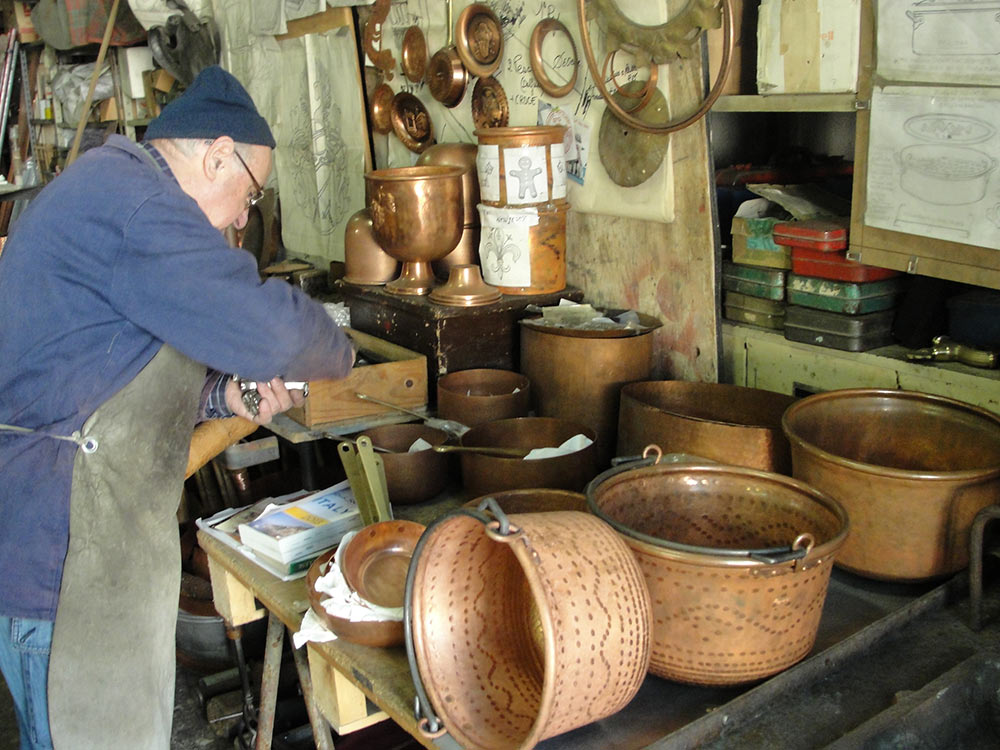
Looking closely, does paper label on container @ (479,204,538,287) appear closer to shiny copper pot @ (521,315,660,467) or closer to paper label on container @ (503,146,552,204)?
paper label on container @ (503,146,552,204)

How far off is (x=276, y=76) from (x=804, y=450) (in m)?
3.78

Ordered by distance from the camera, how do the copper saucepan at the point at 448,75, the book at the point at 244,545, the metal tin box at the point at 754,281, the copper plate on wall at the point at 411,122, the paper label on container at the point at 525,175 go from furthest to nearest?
1. the copper plate on wall at the point at 411,122
2. the copper saucepan at the point at 448,75
3. the paper label on container at the point at 525,175
4. the metal tin box at the point at 754,281
5. the book at the point at 244,545

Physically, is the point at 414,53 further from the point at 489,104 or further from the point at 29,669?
the point at 29,669

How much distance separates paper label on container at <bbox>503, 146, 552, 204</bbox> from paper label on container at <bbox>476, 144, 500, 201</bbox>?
37 millimetres

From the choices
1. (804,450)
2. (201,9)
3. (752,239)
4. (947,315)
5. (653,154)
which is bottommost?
(804,450)

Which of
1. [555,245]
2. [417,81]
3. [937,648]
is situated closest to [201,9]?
[417,81]

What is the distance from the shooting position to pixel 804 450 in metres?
1.81

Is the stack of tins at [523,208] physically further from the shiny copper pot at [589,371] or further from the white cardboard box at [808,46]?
the white cardboard box at [808,46]

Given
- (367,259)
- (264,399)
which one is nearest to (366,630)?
(264,399)

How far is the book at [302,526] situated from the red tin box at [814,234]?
48.5 inches

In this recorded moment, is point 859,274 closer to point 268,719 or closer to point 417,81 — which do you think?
point 268,719

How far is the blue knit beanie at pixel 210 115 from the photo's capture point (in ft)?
6.28

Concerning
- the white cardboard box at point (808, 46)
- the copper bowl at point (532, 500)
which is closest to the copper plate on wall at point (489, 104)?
the white cardboard box at point (808, 46)

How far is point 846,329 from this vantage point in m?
2.32
